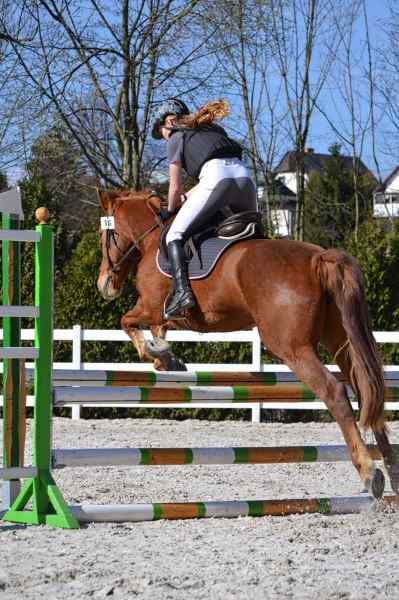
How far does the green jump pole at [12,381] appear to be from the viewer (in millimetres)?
5578

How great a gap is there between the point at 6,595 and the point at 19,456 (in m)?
1.62

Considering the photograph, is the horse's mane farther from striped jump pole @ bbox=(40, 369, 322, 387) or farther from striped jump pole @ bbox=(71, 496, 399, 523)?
striped jump pole @ bbox=(71, 496, 399, 523)

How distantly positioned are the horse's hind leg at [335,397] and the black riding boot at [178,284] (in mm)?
749

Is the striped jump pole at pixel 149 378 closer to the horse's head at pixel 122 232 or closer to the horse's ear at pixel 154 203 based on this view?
the horse's head at pixel 122 232

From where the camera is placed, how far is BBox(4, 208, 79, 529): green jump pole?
5410 mm

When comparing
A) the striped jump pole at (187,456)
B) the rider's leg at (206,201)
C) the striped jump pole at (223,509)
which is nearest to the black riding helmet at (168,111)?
the rider's leg at (206,201)

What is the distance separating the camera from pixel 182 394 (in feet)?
19.0

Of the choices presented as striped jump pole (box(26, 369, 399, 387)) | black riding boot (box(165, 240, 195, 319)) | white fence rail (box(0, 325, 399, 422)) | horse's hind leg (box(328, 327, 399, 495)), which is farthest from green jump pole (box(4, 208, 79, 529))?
white fence rail (box(0, 325, 399, 422))

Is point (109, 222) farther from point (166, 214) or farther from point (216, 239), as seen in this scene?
point (216, 239)

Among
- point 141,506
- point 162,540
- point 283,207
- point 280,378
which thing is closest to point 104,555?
point 162,540

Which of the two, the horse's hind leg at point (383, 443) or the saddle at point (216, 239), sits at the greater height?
the saddle at point (216, 239)

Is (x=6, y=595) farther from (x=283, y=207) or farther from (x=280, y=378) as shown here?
(x=283, y=207)

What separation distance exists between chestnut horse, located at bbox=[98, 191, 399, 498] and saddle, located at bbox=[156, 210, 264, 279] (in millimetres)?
48

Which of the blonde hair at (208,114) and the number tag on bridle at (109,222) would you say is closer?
the blonde hair at (208,114)
